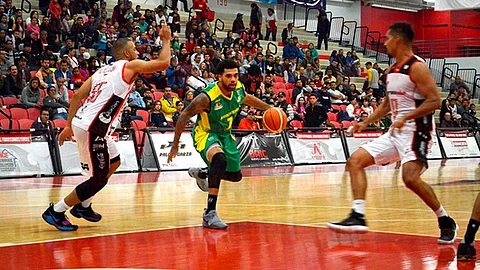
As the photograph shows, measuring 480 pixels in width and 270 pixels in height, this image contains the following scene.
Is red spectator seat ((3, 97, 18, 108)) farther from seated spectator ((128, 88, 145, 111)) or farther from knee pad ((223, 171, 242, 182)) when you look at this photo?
knee pad ((223, 171, 242, 182))

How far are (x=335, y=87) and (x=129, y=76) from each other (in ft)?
58.7

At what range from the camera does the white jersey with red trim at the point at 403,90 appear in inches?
259

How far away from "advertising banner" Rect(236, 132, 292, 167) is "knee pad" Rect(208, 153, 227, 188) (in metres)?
10.1

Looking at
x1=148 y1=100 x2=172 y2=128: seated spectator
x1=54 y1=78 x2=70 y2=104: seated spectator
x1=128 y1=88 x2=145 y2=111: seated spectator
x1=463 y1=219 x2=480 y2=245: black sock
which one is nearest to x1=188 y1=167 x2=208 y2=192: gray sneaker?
x1=463 y1=219 x2=480 y2=245: black sock

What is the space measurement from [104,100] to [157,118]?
1061 cm

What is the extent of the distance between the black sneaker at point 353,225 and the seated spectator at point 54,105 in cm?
1167

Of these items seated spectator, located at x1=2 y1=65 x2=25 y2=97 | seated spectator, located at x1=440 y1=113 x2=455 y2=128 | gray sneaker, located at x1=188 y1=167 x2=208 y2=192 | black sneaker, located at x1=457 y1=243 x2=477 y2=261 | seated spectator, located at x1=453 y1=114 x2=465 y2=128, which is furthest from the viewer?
seated spectator, located at x1=453 y1=114 x2=465 y2=128

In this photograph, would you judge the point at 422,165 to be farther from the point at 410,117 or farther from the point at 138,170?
the point at 138,170

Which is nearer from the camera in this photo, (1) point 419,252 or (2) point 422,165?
(1) point 419,252

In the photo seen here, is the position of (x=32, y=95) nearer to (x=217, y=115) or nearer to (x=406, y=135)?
(x=217, y=115)

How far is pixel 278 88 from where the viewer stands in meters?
23.8

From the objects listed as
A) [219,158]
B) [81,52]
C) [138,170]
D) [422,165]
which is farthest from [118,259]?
[81,52]

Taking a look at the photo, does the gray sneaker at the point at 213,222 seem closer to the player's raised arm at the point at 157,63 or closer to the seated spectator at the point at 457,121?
the player's raised arm at the point at 157,63

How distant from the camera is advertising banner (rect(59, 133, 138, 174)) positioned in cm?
1588
